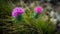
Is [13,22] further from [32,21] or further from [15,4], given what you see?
[15,4]

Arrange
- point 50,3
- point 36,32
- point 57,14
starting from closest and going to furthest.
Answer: point 36,32 → point 57,14 → point 50,3

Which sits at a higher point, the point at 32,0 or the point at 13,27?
the point at 32,0

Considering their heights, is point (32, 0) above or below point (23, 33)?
above

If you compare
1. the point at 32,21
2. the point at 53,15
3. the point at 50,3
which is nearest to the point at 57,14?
the point at 53,15

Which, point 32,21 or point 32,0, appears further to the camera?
point 32,0

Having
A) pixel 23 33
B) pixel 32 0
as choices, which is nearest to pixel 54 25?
pixel 23 33

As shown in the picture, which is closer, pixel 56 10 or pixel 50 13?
pixel 50 13

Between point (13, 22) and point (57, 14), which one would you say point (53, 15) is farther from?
point (13, 22)

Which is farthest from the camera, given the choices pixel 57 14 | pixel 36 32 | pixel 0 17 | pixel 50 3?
pixel 50 3

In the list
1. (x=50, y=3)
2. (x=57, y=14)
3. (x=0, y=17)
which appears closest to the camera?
(x=0, y=17)
